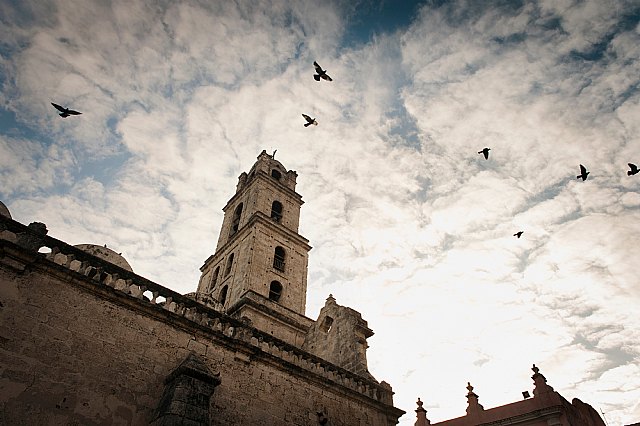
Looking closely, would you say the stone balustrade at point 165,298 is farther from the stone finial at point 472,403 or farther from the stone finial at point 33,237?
the stone finial at point 472,403

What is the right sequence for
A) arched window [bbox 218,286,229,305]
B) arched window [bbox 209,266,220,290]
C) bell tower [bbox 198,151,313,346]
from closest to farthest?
bell tower [bbox 198,151,313,346]
arched window [bbox 218,286,229,305]
arched window [bbox 209,266,220,290]

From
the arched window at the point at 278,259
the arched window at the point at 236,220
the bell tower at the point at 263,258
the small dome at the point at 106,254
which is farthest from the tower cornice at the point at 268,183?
the small dome at the point at 106,254

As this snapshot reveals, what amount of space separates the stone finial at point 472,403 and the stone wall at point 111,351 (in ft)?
46.5

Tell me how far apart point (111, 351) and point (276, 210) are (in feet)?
59.8

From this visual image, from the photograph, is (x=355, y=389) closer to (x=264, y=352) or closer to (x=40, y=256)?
(x=264, y=352)

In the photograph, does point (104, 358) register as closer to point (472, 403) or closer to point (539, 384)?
point (539, 384)

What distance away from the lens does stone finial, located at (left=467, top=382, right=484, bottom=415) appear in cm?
2155

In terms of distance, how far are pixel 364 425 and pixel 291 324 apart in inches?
333

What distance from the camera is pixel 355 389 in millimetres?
12273

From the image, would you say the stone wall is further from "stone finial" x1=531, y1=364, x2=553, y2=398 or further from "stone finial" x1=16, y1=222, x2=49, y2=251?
"stone finial" x1=531, y1=364, x2=553, y2=398

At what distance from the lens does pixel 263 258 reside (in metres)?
21.7

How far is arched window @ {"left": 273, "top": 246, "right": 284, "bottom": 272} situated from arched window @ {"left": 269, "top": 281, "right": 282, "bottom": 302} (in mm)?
1016

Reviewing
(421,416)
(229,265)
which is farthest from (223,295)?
(421,416)

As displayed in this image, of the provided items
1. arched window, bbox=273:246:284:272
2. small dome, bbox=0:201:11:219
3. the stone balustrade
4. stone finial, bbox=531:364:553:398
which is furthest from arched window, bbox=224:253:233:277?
stone finial, bbox=531:364:553:398
